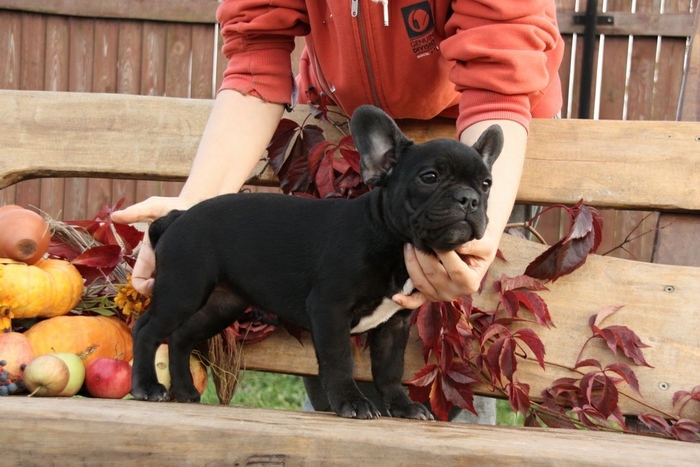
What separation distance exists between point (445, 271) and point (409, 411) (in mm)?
371

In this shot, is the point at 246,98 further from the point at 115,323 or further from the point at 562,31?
the point at 562,31

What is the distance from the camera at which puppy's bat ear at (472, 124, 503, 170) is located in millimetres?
1797

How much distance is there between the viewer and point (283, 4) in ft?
8.12

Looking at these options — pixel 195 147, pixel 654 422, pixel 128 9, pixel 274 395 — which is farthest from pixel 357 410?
pixel 128 9

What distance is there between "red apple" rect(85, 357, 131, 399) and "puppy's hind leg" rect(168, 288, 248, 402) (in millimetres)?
119

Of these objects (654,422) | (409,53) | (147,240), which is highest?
(409,53)

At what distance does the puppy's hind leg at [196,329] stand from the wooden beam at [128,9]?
12.6 feet

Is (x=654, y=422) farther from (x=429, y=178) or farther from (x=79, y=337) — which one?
(x=79, y=337)

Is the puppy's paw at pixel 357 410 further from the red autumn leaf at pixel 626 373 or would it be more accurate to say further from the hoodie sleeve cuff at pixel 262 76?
the hoodie sleeve cuff at pixel 262 76

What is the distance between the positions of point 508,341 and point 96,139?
164cm

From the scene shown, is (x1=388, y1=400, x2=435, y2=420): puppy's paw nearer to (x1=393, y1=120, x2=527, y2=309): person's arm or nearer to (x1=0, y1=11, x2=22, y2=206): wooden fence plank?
(x1=393, y1=120, x2=527, y2=309): person's arm

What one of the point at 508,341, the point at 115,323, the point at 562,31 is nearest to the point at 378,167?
the point at 508,341

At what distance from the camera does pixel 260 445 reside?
142 cm

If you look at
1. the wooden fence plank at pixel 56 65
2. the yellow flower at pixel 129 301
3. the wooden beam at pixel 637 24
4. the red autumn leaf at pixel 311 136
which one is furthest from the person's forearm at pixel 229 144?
the wooden fence plank at pixel 56 65
